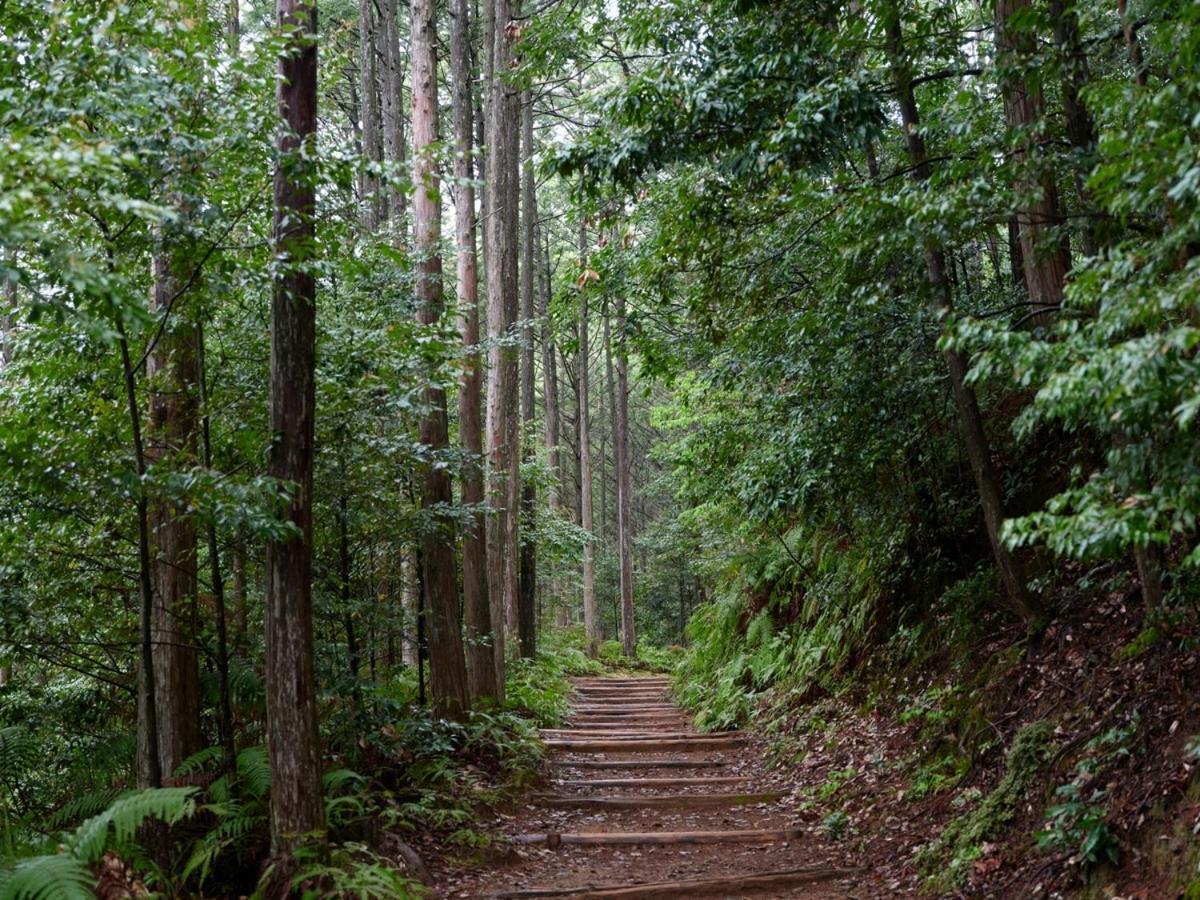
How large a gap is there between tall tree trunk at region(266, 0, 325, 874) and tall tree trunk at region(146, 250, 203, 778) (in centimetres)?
120

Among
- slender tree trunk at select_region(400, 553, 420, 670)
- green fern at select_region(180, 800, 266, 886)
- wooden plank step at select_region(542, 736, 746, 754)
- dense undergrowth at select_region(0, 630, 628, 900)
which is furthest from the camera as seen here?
wooden plank step at select_region(542, 736, 746, 754)

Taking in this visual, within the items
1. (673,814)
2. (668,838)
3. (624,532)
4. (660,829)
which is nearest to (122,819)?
(668,838)

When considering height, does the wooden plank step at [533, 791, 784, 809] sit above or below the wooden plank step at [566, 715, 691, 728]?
above

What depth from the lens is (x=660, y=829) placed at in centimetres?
768

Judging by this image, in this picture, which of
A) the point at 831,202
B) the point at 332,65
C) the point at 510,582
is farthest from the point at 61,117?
the point at 510,582

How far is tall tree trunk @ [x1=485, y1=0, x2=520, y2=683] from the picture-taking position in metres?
11.2

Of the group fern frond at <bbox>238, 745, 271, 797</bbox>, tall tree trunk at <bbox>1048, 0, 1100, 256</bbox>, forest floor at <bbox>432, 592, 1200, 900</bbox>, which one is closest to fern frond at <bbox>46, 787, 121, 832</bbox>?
fern frond at <bbox>238, 745, 271, 797</bbox>

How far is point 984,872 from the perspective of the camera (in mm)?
5156

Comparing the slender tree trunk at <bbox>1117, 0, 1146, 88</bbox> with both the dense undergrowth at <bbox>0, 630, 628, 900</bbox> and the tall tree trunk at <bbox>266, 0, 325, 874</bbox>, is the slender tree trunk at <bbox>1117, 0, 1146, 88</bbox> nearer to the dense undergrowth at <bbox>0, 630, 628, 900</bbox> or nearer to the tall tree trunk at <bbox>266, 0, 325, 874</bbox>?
the tall tree trunk at <bbox>266, 0, 325, 874</bbox>

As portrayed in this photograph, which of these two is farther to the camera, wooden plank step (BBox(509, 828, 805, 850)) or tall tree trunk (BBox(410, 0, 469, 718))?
tall tree trunk (BBox(410, 0, 469, 718))

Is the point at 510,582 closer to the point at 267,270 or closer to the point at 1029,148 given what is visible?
the point at 267,270

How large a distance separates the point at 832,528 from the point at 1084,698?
5.35m

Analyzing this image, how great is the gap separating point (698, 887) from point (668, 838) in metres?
1.19

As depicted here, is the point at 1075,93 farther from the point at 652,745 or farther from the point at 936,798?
the point at 652,745
